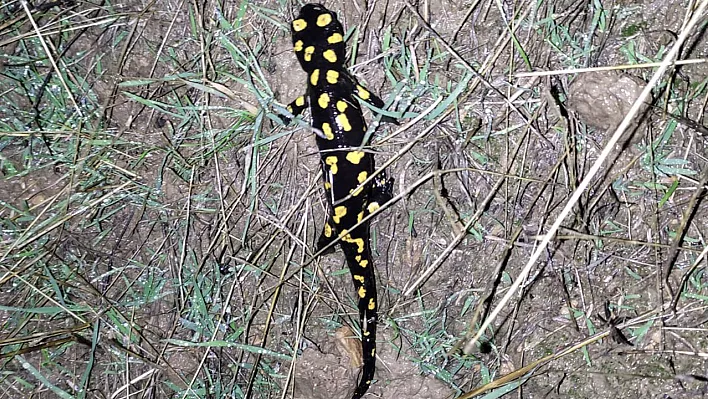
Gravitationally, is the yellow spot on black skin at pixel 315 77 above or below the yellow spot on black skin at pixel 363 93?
above

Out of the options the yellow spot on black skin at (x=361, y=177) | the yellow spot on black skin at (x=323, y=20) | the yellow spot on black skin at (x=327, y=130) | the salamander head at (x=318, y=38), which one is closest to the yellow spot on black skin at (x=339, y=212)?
the yellow spot on black skin at (x=361, y=177)

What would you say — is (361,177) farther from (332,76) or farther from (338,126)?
(332,76)

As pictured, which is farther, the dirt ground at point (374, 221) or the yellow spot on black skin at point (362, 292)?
the yellow spot on black skin at point (362, 292)

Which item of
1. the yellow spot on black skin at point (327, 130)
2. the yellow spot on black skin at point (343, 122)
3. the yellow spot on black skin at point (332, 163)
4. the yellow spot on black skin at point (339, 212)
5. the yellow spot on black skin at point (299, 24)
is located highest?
the yellow spot on black skin at point (299, 24)

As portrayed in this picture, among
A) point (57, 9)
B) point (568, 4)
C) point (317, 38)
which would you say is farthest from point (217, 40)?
point (568, 4)

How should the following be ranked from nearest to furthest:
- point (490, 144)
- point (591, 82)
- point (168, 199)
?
point (591, 82), point (490, 144), point (168, 199)

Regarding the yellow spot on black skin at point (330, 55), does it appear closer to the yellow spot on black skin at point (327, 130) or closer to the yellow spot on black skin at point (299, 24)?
the yellow spot on black skin at point (299, 24)

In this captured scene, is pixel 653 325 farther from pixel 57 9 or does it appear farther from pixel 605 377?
pixel 57 9
